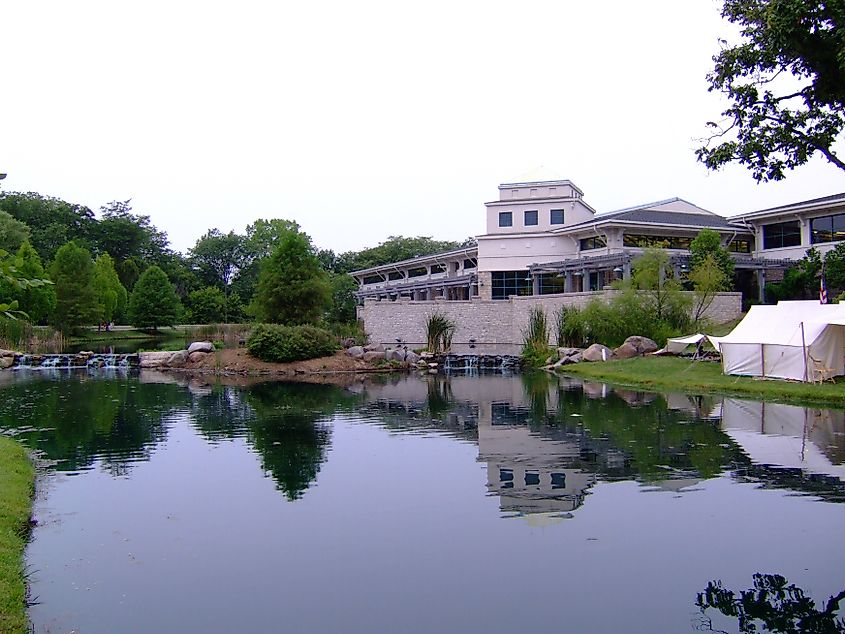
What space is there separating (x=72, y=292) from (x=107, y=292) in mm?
4846

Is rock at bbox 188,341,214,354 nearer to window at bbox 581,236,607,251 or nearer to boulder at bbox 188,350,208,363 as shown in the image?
boulder at bbox 188,350,208,363

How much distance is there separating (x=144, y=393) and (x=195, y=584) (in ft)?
54.9

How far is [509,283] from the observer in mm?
43594

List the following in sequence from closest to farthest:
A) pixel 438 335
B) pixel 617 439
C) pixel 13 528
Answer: pixel 13 528 < pixel 617 439 < pixel 438 335

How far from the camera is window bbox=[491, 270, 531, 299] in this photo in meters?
43.2

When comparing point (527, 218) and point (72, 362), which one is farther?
point (527, 218)

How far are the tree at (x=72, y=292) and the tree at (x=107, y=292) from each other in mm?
872

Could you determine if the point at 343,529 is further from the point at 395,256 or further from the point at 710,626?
the point at 395,256

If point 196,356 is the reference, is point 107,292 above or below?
above

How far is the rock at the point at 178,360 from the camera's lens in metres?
31.0

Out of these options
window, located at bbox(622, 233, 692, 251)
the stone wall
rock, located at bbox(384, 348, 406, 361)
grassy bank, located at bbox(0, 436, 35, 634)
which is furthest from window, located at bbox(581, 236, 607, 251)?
grassy bank, located at bbox(0, 436, 35, 634)

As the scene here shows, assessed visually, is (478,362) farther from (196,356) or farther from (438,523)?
(438,523)

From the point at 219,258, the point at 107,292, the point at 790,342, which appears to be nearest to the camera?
the point at 790,342

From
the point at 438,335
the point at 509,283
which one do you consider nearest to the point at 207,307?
the point at 509,283
